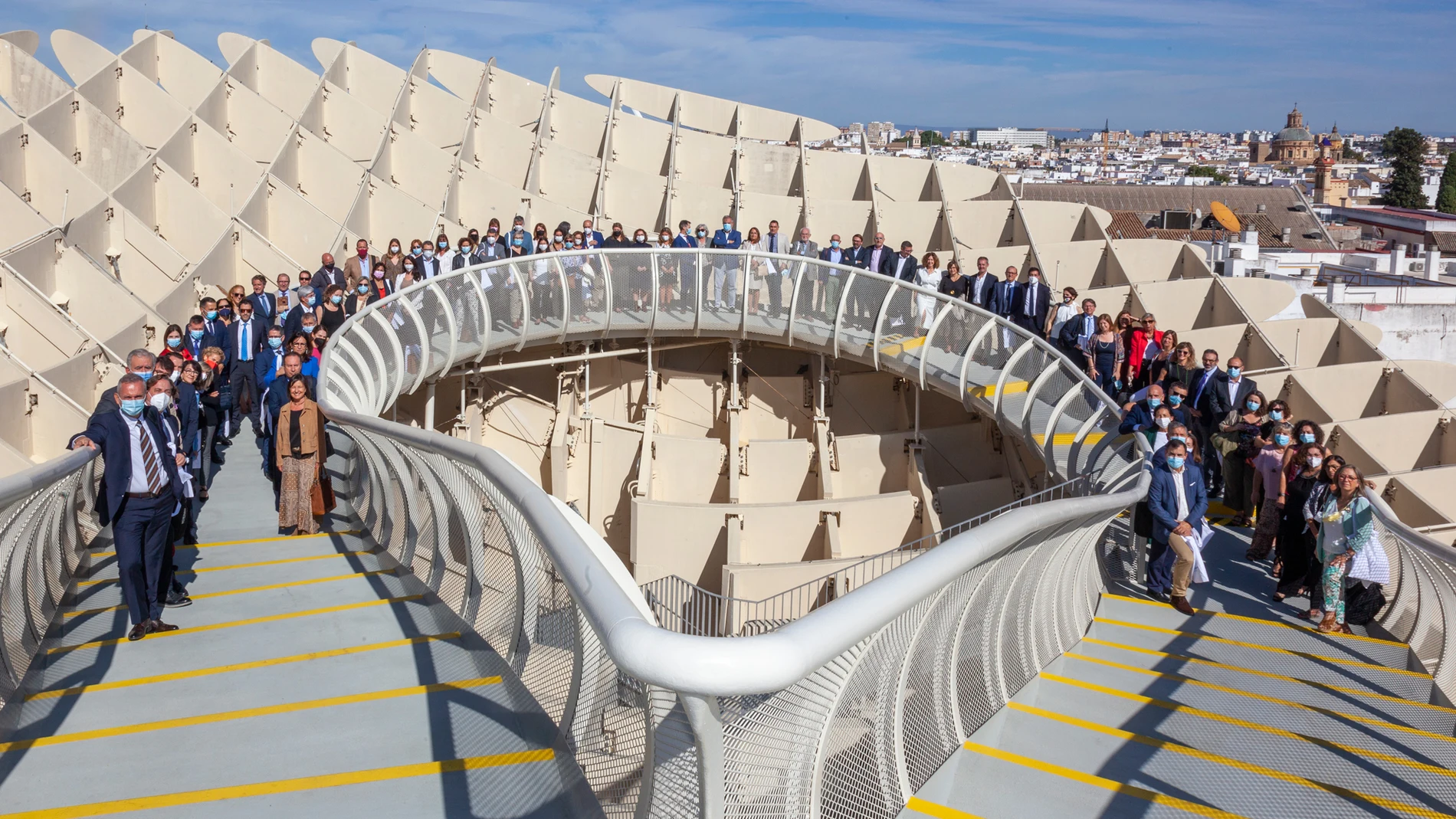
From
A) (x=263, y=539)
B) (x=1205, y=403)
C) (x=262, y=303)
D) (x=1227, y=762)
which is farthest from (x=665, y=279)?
(x=1227, y=762)

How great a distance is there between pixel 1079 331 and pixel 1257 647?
6.93 m

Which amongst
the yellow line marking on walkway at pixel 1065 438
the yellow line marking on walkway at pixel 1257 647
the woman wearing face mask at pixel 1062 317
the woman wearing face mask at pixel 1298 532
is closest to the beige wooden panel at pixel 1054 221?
the woman wearing face mask at pixel 1062 317

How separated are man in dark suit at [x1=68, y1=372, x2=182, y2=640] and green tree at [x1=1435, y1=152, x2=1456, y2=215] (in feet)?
304

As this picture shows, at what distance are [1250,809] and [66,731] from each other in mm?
4627

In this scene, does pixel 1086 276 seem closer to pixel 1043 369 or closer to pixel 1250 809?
pixel 1043 369

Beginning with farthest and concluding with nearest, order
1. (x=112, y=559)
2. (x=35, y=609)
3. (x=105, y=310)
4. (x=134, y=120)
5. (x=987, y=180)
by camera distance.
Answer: (x=987, y=180) < (x=134, y=120) < (x=105, y=310) < (x=112, y=559) < (x=35, y=609)

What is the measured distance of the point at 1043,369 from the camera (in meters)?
12.5

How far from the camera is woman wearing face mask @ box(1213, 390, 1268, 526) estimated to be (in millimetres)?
10289

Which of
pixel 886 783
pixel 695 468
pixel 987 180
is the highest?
pixel 987 180

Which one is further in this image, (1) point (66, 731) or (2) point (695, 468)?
(2) point (695, 468)

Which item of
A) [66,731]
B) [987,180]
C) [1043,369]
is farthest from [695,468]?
[66,731]

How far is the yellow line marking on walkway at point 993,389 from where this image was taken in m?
13.1

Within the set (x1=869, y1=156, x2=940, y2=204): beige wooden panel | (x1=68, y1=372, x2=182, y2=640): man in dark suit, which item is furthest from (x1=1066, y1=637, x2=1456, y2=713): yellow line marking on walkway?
(x1=869, y1=156, x2=940, y2=204): beige wooden panel

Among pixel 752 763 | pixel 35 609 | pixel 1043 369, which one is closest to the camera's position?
pixel 752 763
